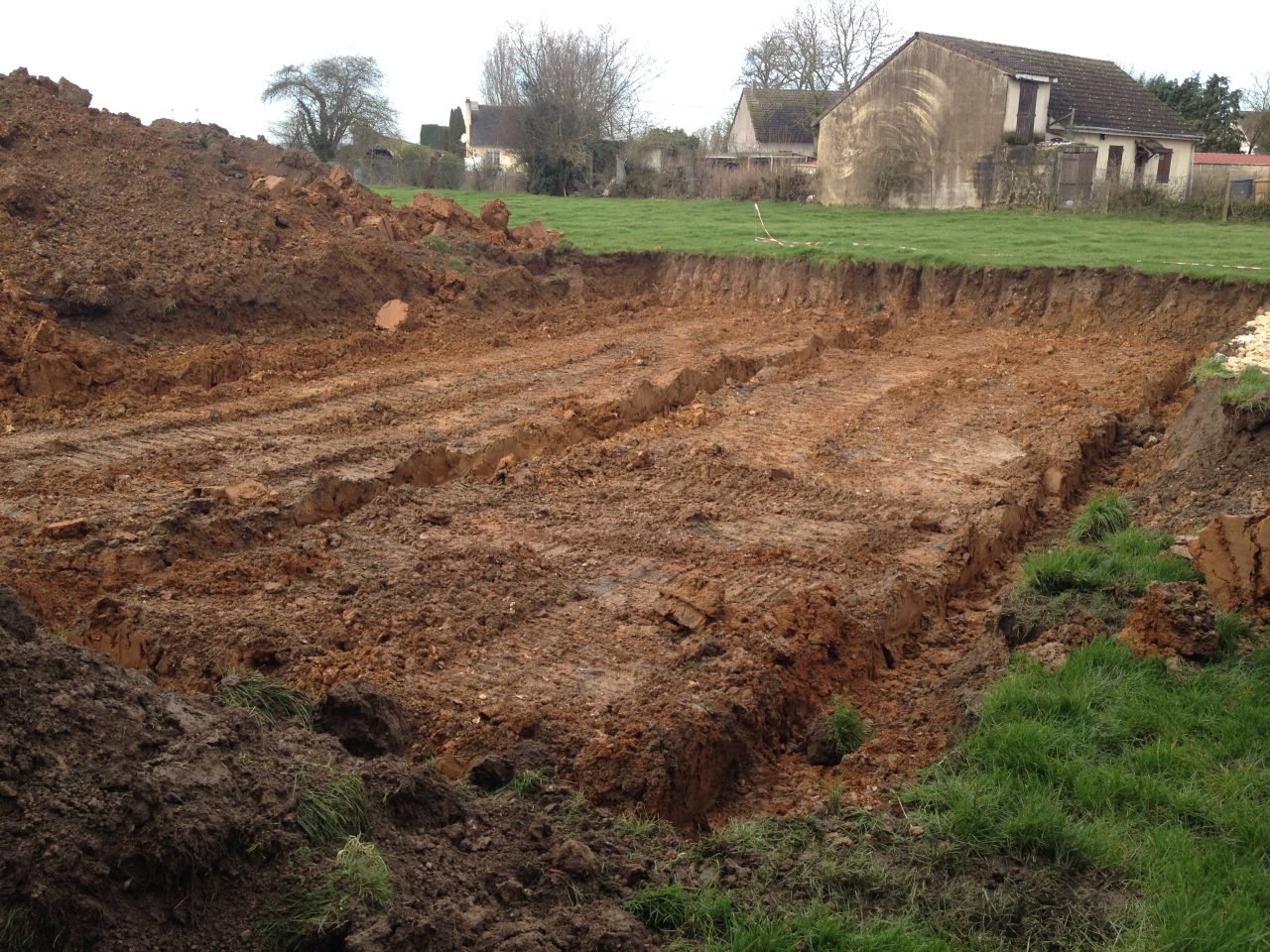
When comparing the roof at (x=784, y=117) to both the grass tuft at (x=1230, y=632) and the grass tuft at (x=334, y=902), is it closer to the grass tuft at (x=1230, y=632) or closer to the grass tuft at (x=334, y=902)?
the grass tuft at (x=1230, y=632)

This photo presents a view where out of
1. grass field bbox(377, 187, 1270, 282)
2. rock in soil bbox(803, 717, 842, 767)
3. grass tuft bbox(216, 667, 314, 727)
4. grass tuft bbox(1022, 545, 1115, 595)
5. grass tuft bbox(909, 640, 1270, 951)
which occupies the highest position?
grass field bbox(377, 187, 1270, 282)

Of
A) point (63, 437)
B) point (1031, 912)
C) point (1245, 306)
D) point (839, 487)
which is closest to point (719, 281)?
point (1245, 306)

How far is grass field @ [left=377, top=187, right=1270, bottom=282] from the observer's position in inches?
703

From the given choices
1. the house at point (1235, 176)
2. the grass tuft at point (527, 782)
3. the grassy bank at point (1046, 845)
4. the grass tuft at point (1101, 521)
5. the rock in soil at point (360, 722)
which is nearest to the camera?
the grassy bank at point (1046, 845)

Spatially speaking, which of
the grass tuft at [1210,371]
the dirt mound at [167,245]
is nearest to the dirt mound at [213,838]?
the grass tuft at [1210,371]

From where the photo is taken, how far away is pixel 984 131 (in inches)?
1249

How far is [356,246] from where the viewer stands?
17328 mm

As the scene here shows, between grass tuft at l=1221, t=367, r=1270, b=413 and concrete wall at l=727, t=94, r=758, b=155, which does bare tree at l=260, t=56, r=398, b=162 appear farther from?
grass tuft at l=1221, t=367, r=1270, b=413

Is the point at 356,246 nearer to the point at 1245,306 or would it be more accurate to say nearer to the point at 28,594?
the point at 28,594

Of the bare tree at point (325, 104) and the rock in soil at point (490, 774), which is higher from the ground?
the bare tree at point (325, 104)

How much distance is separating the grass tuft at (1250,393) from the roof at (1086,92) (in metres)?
24.8

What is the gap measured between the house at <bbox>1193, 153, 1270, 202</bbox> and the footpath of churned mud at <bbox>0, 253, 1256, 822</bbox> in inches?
503

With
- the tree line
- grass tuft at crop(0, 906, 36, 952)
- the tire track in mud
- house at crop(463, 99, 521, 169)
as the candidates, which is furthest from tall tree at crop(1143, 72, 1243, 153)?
grass tuft at crop(0, 906, 36, 952)

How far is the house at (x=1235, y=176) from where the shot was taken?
26203mm
